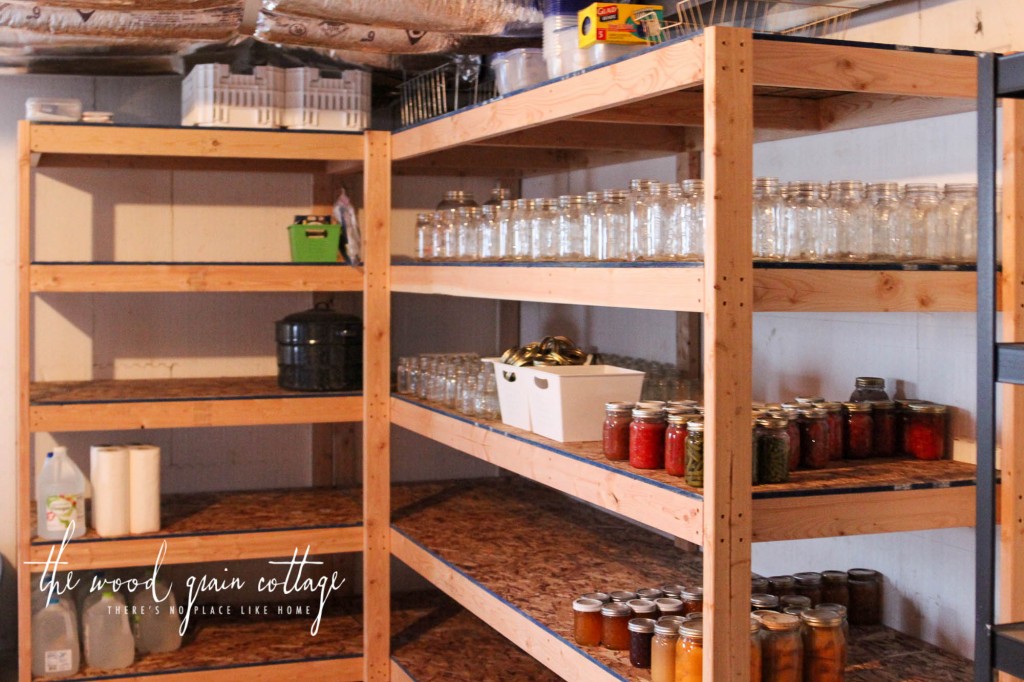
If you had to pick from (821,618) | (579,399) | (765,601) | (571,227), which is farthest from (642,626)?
(571,227)

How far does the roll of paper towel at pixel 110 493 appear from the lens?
3.95 meters

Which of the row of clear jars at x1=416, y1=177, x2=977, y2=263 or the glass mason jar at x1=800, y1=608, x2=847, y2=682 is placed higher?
the row of clear jars at x1=416, y1=177, x2=977, y2=263

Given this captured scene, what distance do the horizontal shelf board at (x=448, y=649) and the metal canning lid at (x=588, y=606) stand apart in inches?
42.0

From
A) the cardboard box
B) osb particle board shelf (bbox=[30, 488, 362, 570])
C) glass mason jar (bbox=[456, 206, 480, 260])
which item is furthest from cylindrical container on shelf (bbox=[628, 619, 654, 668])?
osb particle board shelf (bbox=[30, 488, 362, 570])

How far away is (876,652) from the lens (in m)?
2.50

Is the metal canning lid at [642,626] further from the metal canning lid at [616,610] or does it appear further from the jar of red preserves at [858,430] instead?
the jar of red preserves at [858,430]

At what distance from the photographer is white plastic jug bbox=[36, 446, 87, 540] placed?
12.8 feet

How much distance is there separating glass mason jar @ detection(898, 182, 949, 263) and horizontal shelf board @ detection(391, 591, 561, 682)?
1823 mm

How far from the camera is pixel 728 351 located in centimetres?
193

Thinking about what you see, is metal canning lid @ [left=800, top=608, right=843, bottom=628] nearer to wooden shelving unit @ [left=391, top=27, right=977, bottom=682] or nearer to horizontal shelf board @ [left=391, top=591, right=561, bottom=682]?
wooden shelving unit @ [left=391, top=27, right=977, bottom=682]

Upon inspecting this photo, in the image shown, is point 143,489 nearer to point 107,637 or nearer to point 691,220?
point 107,637

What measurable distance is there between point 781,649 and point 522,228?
132 cm

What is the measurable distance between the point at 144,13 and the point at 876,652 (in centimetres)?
259

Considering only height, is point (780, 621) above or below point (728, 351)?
below
